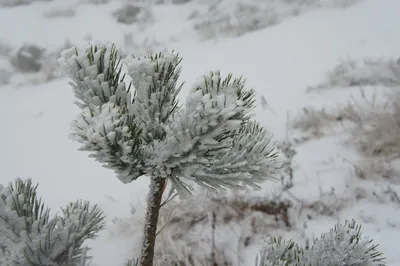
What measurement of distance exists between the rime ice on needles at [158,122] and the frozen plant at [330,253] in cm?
14

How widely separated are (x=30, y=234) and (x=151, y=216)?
0.52ft

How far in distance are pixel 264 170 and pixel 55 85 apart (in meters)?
3.49

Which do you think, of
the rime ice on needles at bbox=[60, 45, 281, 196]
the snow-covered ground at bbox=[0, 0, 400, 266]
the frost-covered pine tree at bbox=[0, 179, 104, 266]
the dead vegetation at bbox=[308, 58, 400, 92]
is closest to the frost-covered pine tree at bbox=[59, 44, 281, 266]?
the rime ice on needles at bbox=[60, 45, 281, 196]

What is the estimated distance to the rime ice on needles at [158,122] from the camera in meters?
0.33

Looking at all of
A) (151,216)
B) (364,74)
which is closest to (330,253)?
(151,216)

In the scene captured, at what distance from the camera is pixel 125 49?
183 inches

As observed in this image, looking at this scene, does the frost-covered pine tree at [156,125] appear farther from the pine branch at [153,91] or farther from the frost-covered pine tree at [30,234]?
the frost-covered pine tree at [30,234]

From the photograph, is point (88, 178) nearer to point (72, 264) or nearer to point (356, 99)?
point (72, 264)

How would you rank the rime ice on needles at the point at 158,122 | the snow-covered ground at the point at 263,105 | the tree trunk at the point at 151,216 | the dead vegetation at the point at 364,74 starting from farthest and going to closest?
the dead vegetation at the point at 364,74 → the snow-covered ground at the point at 263,105 → the tree trunk at the point at 151,216 → the rime ice on needles at the point at 158,122

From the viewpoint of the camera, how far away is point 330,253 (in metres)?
0.51

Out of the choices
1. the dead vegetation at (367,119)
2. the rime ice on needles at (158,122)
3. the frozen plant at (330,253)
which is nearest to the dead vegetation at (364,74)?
the dead vegetation at (367,119)

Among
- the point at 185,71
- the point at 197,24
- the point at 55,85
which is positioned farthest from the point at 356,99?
the point at 197,24

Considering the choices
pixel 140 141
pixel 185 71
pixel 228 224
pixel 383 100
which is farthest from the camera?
pixel 185 71

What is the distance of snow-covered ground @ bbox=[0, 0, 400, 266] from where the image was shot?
1.36m
